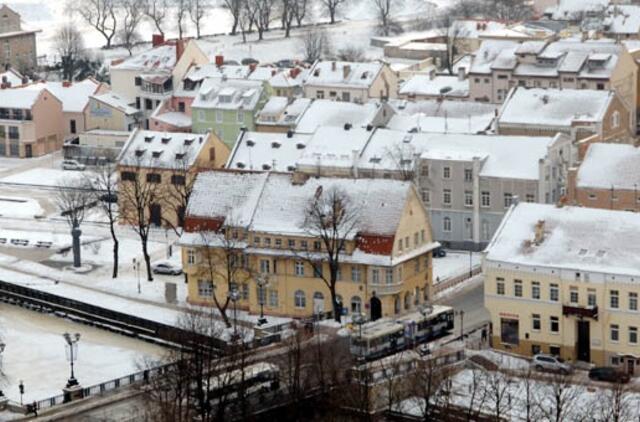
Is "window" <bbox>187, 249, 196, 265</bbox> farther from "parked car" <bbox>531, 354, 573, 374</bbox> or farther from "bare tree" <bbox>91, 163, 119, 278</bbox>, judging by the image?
"parked car" <bbox>531, 354, 573, 374</bbox>

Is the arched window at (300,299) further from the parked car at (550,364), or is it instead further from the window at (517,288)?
the parked car at (550,364)

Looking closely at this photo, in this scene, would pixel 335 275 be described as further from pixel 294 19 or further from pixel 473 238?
pixel 294 19

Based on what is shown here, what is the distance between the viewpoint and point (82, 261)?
247 feet

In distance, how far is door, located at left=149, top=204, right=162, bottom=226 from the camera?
8069 cm

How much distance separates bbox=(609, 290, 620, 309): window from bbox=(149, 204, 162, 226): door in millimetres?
28461

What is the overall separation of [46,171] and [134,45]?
49.1m

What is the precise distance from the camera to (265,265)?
65.5 m

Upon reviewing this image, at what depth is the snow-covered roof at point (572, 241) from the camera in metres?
58.3

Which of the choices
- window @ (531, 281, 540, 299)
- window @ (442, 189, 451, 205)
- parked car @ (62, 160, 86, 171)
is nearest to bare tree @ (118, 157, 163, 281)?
window @ (442, 189, 451, 205)

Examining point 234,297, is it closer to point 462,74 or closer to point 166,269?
point 166,269

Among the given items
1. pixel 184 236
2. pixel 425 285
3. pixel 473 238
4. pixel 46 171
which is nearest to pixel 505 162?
pixel 473 238

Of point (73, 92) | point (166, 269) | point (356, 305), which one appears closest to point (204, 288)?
point (166, 269)

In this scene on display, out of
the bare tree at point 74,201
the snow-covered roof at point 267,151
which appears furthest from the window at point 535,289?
the bare tree at point 74,201

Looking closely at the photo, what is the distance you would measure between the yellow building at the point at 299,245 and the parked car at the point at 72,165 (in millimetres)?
27943
